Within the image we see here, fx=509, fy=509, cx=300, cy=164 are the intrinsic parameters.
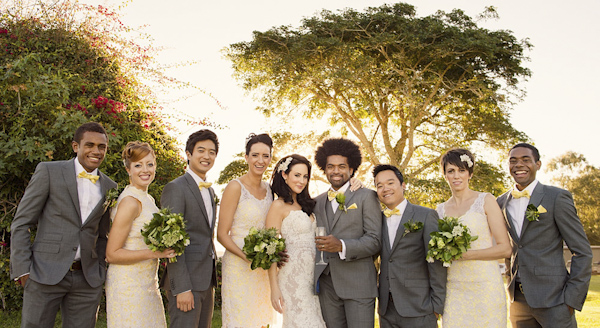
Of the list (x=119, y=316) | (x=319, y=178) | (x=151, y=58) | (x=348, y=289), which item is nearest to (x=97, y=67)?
(x=151, y=58)

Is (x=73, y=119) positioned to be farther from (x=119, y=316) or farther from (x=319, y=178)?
(x=319, y=178)

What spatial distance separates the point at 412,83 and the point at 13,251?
Result: 18.5 meters

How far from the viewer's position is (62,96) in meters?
8.00

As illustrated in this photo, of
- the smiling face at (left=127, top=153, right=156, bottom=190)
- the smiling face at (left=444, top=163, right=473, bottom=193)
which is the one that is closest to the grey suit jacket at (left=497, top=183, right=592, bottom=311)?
the smiling face at (left=444, top=163, right=473, bottom=193)

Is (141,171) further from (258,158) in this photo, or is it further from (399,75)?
(399,75)

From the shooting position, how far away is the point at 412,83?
69.7ft

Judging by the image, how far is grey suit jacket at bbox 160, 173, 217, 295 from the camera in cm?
509

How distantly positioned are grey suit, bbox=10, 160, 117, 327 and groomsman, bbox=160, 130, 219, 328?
757 millimetres

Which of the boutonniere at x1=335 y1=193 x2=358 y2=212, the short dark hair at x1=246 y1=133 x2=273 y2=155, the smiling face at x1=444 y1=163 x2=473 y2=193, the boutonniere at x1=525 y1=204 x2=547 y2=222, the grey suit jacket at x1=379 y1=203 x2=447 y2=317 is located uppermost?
the short dark hair at x1=246 y1=133 x2=273 y2=155

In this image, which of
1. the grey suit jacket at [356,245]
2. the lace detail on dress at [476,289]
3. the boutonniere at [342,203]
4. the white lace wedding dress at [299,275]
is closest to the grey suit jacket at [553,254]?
the lace detail on dress at [476,289]

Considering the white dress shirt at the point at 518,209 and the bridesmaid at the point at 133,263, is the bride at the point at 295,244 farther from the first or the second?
the white dress shirt at the point at 518,209

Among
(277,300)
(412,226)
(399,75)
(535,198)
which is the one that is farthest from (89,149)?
(399,75)

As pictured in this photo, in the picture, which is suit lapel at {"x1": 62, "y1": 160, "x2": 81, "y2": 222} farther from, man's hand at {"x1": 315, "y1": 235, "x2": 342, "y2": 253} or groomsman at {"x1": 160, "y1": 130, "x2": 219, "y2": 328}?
man's hand at {"x1": 315, "y1": 235, "x2": 342, "y2": 253}

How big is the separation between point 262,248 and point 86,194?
186 centimetres
